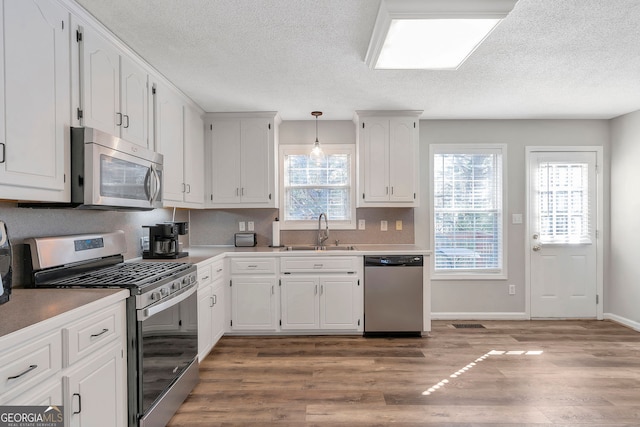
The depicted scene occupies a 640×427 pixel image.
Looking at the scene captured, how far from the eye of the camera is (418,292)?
149 inches

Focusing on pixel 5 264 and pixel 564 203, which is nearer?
pixel 5 264

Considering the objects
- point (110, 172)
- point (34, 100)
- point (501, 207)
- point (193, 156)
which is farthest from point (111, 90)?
point (501, 207)

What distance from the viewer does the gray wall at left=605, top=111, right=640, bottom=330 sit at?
4.12 meters

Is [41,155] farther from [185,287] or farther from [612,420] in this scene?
[612,420]

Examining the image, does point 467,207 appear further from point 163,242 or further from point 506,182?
point 163,242

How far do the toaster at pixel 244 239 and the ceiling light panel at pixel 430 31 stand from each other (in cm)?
245

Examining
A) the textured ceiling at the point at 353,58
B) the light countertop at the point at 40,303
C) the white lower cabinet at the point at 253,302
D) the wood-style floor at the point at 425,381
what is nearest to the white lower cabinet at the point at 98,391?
the light countertop at the point at 40,303

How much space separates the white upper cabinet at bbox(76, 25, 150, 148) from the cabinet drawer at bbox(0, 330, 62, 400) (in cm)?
124

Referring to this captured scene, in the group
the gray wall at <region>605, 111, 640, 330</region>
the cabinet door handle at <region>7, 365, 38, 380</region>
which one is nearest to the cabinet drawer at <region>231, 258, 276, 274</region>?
the cabinet door handle at <region>7, 365, 38, 380</region>

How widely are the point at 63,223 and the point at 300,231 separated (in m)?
2.56

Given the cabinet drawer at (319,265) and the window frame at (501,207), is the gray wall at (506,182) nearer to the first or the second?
the window frame at (501,207)

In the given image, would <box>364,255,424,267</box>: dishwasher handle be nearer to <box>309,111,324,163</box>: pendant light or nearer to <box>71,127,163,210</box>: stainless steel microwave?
<box>309,111,324,163</box>: pendant light

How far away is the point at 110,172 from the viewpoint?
2221 mm

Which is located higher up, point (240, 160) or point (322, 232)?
point (240, 160)
